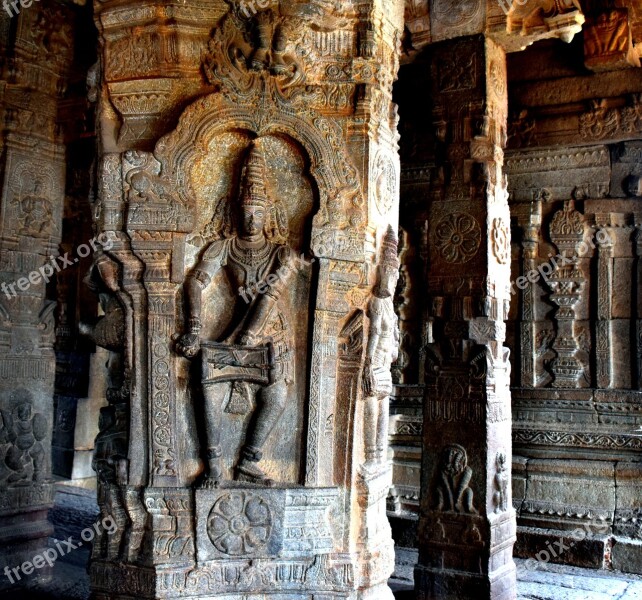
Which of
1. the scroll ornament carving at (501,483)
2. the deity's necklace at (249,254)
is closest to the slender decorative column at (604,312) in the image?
the scroll ornament carving at (501,483)

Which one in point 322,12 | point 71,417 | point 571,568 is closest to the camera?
point 322,12

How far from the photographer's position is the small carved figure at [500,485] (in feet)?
19.9

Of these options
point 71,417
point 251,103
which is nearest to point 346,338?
point 251,103

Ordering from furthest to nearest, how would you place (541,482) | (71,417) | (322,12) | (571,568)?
(71,417) < (541,482) < (571,568) < (322,12)

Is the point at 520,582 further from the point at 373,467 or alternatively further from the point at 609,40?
the point at 609,40

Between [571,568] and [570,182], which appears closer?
[571,568]

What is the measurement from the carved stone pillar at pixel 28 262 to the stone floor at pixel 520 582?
246mm

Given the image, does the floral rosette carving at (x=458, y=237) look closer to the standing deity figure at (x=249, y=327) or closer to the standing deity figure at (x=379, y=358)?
the standing deity figure at (x=379, y=358)

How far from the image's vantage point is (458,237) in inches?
242

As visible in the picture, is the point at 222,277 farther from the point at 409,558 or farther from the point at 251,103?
the point at 409,558

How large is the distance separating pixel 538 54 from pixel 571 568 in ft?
18.0

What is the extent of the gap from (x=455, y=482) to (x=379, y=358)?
1.81 meters

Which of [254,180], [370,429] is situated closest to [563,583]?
[370,429]

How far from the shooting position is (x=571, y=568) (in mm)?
7395
